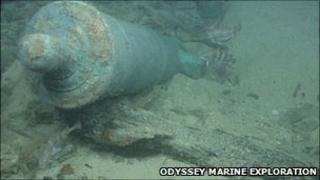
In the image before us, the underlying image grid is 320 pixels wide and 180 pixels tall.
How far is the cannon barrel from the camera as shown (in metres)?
3.50

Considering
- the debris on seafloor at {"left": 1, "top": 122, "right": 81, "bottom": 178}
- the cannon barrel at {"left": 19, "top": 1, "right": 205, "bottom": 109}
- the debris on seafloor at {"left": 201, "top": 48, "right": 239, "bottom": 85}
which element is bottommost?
the debris on seafloor at {"left": 1, "top": 122, "right": 81, "bottom": 178}

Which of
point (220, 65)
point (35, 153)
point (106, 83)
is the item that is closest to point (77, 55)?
point (106, 83)

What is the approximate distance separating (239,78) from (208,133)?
282cm

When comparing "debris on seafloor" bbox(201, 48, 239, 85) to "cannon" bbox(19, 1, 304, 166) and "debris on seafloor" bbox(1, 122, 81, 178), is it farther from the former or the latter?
"debris on seafloor" bbox(1, 122, 81, 178)

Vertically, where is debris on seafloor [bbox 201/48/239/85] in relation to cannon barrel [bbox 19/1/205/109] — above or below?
below

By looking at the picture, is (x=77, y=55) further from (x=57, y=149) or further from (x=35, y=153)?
(x=35, y=153)

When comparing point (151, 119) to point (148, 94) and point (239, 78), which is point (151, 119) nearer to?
point (148, 94)

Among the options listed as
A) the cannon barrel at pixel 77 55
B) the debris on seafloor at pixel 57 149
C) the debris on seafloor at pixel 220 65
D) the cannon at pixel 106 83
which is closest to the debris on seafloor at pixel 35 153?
the debris on seafloor at pixel 57 149

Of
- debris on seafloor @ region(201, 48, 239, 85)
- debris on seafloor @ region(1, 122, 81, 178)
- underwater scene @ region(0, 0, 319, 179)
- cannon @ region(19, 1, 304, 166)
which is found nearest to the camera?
cannon @ region(19, 1, 304, 166)

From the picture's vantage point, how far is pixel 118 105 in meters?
4.50

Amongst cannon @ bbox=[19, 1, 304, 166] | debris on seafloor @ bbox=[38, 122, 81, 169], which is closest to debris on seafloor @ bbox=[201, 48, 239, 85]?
cannon @ bbox=[19, 1, 304, 166]

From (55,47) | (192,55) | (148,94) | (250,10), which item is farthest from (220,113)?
(250,10)

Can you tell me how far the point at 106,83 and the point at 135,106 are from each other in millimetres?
1074

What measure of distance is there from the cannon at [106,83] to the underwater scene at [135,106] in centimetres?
1
